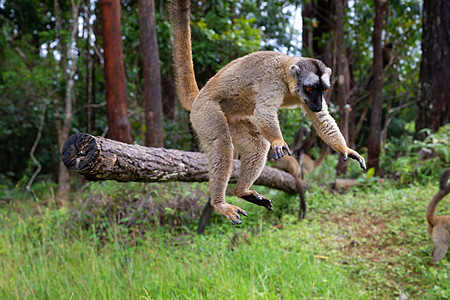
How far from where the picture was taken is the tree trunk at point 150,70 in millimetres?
4715

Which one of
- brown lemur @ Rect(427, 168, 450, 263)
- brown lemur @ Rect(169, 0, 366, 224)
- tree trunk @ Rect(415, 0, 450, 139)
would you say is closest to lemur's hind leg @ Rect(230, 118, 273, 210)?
brown lemur @ Rect(169, 0, 366, 224)

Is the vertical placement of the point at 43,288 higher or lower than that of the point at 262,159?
lower

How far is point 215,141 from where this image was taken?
6.34 feet

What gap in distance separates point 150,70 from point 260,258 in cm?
289

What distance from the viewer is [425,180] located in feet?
23.7

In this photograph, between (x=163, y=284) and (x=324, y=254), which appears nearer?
(x=163, y=284)

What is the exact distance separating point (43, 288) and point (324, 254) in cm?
359

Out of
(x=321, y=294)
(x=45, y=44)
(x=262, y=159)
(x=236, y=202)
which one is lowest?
(x=321, y=294)

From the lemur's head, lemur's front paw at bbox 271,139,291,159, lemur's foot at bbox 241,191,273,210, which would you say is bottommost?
lemur's foot at bbox 241,191,273,210

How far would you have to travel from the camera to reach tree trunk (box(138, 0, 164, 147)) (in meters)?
4.71

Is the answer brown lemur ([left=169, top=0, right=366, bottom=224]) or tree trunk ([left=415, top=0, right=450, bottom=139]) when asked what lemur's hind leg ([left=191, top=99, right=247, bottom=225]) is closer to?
brown lemur ([left=169, top=0, right=366, bottom=224])

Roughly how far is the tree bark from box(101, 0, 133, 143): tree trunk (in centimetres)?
332

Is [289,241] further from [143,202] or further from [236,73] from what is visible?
[236,73]

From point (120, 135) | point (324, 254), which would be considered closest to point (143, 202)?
point (120, 135)
